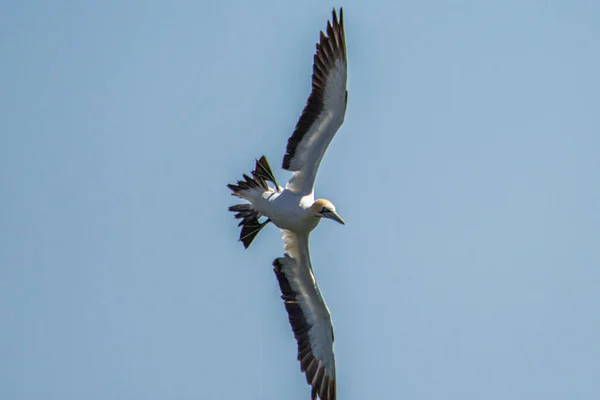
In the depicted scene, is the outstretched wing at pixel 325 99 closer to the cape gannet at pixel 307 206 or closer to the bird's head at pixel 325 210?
the cape gannet at pixel 307 206

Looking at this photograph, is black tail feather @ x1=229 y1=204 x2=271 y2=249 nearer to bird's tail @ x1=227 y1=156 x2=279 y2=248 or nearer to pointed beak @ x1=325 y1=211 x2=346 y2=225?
bird's tail @ x1=227 y1=156 x2=279 y2=248

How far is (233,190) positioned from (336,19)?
369 cm

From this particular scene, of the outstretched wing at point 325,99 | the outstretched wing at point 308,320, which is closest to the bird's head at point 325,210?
the outstretched wing at point 325,99

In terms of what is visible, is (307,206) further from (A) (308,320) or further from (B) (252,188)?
(A) (308,320)

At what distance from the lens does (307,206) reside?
22.3m

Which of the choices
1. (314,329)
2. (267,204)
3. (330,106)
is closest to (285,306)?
(314,329)

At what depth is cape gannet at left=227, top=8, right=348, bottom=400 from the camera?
72.2 feet

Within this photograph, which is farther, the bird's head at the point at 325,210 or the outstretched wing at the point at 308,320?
the outstretched wing at the point at 308,320

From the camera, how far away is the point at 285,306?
2320 centimetres

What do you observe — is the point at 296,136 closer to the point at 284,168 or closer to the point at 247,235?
the point at 284,168

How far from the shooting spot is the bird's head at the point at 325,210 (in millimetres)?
21844

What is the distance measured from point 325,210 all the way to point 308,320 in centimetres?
251

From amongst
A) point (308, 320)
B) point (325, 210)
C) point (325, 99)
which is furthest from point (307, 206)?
point (308, 320)

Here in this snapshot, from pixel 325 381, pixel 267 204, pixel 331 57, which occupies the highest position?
pixel 331 57
